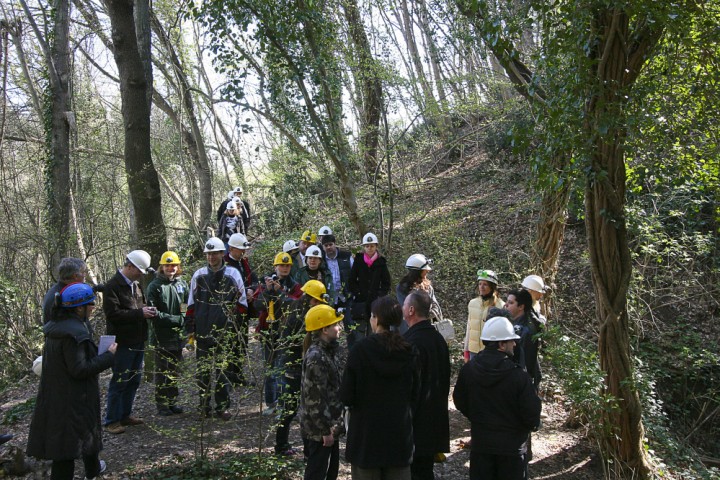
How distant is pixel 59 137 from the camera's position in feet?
28.8

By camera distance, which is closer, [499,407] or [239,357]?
[499,407]

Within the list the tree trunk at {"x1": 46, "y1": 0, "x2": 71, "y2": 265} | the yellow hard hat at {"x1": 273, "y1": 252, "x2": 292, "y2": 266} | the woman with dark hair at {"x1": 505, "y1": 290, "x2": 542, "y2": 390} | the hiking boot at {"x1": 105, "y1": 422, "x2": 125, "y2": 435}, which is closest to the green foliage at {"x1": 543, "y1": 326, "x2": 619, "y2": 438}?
the woman with dark hair at {"x1": 505, "y1": 290, "x2": 542, "y2": 390}

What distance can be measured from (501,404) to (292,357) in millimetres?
1883

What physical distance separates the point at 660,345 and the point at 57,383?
8762 mm

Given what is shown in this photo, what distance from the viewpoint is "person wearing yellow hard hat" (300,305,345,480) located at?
152 inches

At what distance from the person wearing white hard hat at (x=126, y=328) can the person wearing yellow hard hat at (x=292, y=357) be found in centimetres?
157

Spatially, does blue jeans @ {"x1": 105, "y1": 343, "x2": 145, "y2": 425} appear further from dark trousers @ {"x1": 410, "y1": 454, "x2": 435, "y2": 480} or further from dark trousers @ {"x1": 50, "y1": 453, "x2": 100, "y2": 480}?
dark trousers @ {"x1": 410, "y1": 454, "x2": 435, "y2": 480}

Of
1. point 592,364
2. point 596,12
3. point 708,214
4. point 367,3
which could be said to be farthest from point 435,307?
point 367,3

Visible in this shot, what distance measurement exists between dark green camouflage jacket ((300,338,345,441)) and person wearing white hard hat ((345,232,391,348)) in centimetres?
331

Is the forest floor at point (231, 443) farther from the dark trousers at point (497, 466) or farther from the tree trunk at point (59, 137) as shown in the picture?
the tree trunk at point (59, 137)

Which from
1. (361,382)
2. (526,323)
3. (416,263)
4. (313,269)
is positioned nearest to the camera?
(361,382)

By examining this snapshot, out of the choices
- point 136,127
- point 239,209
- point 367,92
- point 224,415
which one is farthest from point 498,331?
point 367,92

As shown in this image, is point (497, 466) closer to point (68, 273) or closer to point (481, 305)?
point (481, 305)

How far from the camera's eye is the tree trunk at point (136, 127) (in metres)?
8.04
